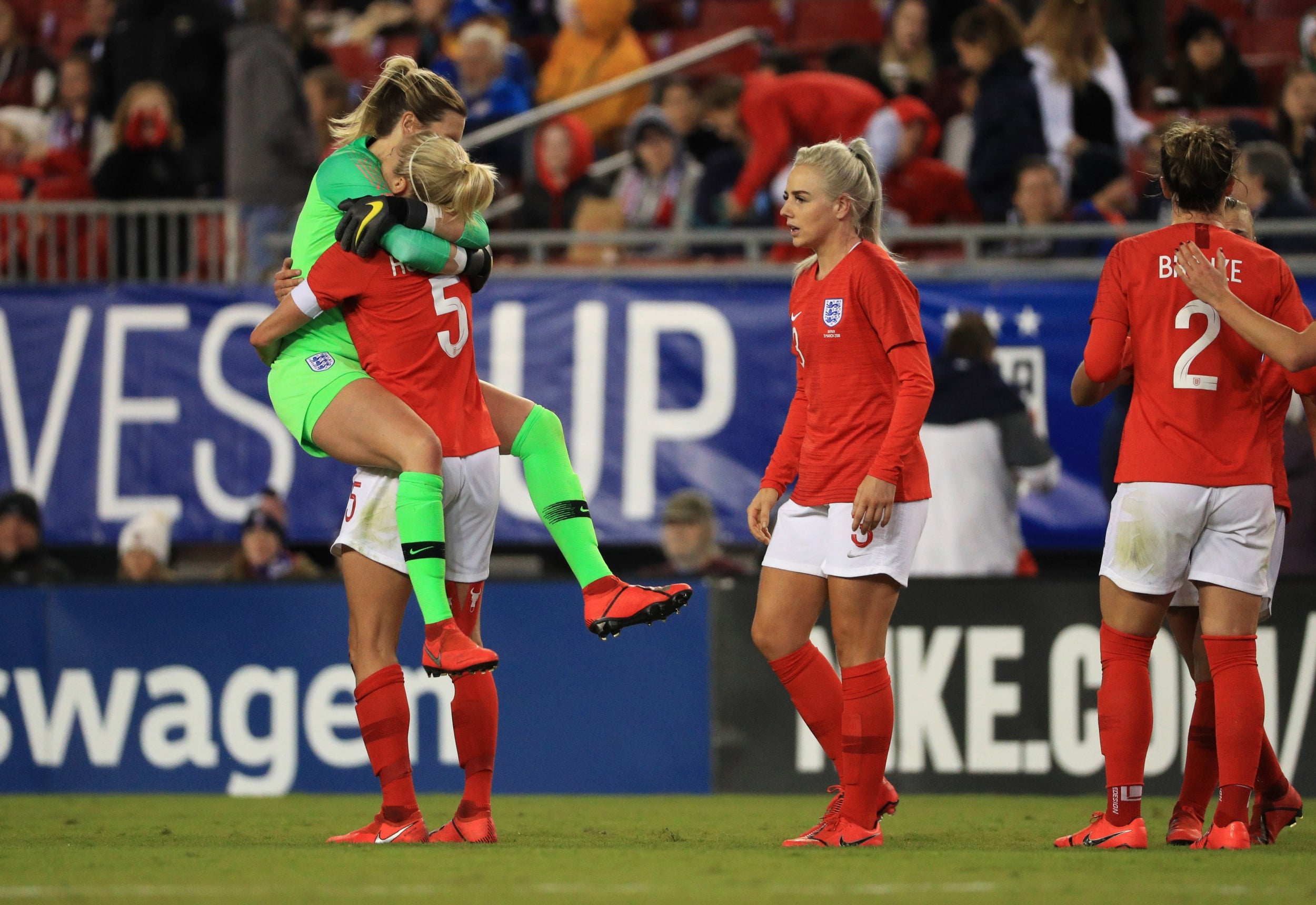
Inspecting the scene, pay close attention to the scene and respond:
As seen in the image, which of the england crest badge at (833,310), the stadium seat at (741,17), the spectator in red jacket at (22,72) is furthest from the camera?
the stadium seat at (741,17)

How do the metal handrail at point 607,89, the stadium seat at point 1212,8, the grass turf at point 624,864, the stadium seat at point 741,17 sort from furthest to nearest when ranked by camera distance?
the stadium seat at point 741,17 < the stadium seat at point 1212,8 < the metal handrail at point 607,89 < the grass turf at point 624,864

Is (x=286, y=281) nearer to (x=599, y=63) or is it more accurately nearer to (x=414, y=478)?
(x=414, y=478)

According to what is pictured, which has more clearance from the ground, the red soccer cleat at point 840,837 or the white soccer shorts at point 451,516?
the white soccer shorts at point 451,516

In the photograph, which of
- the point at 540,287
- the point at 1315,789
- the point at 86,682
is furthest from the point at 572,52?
the point at 1315,789

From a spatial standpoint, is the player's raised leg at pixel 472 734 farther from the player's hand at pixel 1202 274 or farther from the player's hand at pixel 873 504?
the player's hand at pixel 1202 274

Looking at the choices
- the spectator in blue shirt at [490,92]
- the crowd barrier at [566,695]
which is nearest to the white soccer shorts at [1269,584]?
the crowd barrier at [566,695]

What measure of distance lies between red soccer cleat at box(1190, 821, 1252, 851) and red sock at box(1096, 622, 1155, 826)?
0.22 metres

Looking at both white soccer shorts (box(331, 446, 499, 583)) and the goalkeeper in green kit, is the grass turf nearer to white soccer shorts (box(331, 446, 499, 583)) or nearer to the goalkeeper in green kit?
the goalkeeper in green kit

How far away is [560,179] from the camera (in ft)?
38.2

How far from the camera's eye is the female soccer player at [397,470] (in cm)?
555

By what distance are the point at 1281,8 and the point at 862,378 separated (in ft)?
30.9

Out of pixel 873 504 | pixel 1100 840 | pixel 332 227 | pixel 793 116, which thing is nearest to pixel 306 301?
pixel 332 227

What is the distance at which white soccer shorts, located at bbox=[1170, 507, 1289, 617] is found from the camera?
17.7 feet

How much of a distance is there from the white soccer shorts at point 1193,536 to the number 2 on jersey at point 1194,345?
295 mm
